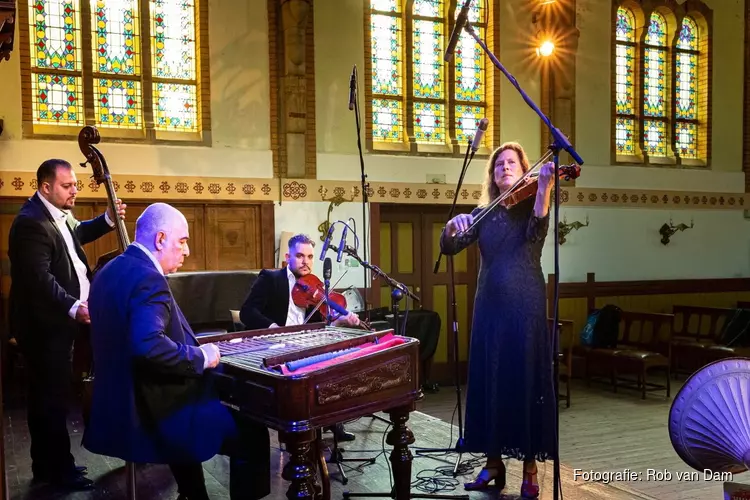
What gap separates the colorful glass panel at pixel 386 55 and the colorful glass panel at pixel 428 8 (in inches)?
13.5

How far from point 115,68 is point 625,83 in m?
7.42

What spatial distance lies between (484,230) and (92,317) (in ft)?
6.57

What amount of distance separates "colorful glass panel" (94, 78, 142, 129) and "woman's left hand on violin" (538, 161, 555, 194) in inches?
222

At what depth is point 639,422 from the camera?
7.13m

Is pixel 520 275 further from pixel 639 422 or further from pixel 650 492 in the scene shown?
pixel 639 422

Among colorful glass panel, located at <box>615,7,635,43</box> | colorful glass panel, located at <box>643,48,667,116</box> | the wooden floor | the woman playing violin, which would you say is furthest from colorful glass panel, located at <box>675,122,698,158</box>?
the woman playing violin

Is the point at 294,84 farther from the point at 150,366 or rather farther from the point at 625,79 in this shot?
the point at 150,366

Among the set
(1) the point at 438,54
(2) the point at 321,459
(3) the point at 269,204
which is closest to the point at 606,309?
(1) the point at 438,54

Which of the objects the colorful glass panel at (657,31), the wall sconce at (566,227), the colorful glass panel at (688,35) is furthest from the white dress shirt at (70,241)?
the colorful glass panel at (688,35)

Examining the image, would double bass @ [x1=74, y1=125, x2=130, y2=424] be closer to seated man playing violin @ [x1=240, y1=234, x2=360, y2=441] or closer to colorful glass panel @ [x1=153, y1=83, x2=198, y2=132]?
seated man playing violin @ [x1=240, y1=234, x2=360, y2=441]

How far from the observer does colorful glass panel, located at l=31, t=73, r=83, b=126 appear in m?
7.02

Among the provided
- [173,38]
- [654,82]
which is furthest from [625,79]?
[173,38]

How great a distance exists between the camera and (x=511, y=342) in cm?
347

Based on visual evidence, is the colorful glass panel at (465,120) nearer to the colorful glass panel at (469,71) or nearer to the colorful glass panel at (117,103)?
the colorful glass panel at (469,71)
